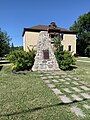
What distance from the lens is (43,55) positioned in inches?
446

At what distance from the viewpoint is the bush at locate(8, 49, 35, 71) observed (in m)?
11.0

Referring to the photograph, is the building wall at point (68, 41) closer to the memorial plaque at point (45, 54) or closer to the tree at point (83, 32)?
the tree at point (83, 32)

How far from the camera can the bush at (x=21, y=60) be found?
1098 centimetres

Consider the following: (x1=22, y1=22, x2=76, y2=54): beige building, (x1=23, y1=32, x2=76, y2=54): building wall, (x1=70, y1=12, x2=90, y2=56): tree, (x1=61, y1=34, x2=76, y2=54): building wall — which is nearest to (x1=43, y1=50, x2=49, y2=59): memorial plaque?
(x1=22, y1=22, x2=76, y2=54): beige building

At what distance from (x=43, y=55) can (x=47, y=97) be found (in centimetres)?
662

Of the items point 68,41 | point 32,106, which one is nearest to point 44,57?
point 32,106

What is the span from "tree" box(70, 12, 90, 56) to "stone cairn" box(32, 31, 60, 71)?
31347 millimetres

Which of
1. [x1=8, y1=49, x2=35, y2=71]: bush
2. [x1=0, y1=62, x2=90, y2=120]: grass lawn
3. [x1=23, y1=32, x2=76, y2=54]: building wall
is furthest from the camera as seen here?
[x1=23, y1=32, x2=76, y2=54]: building wall

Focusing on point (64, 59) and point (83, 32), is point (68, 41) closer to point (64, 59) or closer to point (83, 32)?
point (83, 32)

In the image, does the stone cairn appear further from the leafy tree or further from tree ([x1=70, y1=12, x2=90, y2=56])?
tree ([x1=70, y1=12, x2=90, y2=56])

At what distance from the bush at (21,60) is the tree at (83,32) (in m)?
31.9

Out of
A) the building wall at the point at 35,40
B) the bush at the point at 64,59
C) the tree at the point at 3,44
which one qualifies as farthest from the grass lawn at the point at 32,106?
the building wall at the point at 35,40

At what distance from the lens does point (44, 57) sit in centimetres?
1130

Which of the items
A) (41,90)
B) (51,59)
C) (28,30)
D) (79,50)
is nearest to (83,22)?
(79,50)
